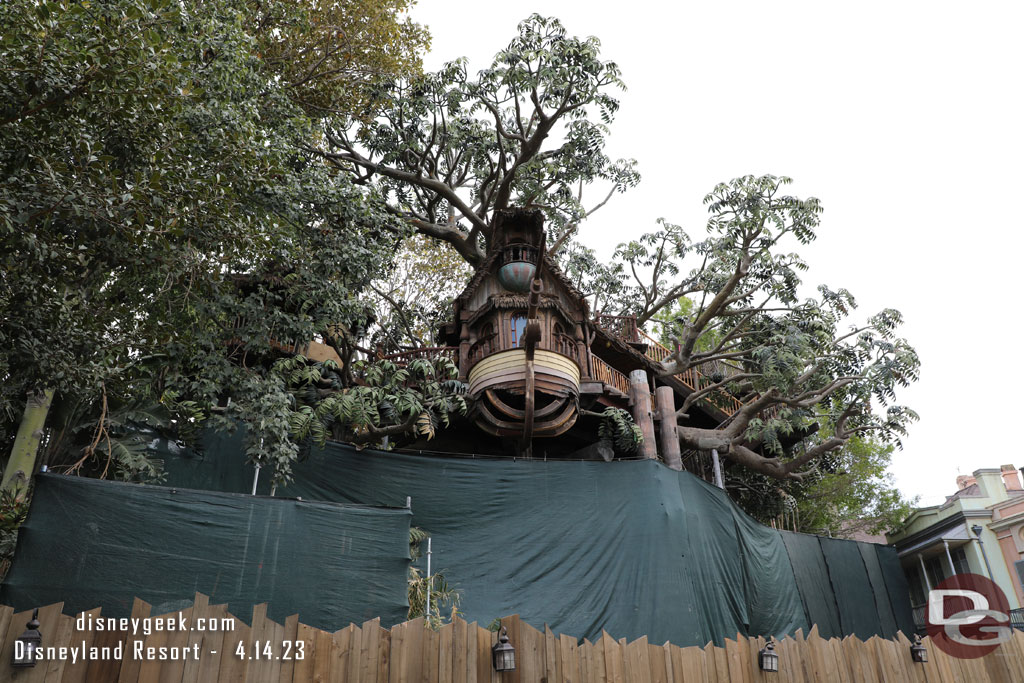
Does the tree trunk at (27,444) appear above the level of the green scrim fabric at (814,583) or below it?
above

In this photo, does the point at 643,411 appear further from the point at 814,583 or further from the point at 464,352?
the point at 814,583

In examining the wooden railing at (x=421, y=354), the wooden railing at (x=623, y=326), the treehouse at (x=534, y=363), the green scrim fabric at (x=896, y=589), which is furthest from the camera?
the wooden railing at (x=623, y=326)

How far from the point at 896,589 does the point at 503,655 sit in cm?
1587

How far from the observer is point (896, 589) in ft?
56.7

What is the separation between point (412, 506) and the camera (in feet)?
35.8

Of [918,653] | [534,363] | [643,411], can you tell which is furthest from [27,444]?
[918,653]

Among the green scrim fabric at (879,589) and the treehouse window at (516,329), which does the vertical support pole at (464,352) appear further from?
the green scrim fabric at (879,589)

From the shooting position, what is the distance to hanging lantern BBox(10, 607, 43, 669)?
409 centimetres

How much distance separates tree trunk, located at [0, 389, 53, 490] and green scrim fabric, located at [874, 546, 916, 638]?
679 inches

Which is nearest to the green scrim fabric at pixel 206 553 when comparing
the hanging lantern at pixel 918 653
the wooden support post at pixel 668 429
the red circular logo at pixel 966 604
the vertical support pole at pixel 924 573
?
the hanging lantern at pixel 918 653

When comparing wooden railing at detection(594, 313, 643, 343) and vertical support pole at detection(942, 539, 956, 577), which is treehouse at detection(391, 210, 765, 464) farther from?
vertical support pole at detection(942, 539, 956, 577)

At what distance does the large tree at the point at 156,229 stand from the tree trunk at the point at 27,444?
0.23 m

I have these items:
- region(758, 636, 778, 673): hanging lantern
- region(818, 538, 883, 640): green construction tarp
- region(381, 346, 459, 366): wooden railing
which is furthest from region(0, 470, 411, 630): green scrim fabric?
region(818, 538, 883, 640): green construction tarp

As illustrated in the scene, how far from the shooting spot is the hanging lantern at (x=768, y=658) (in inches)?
246
